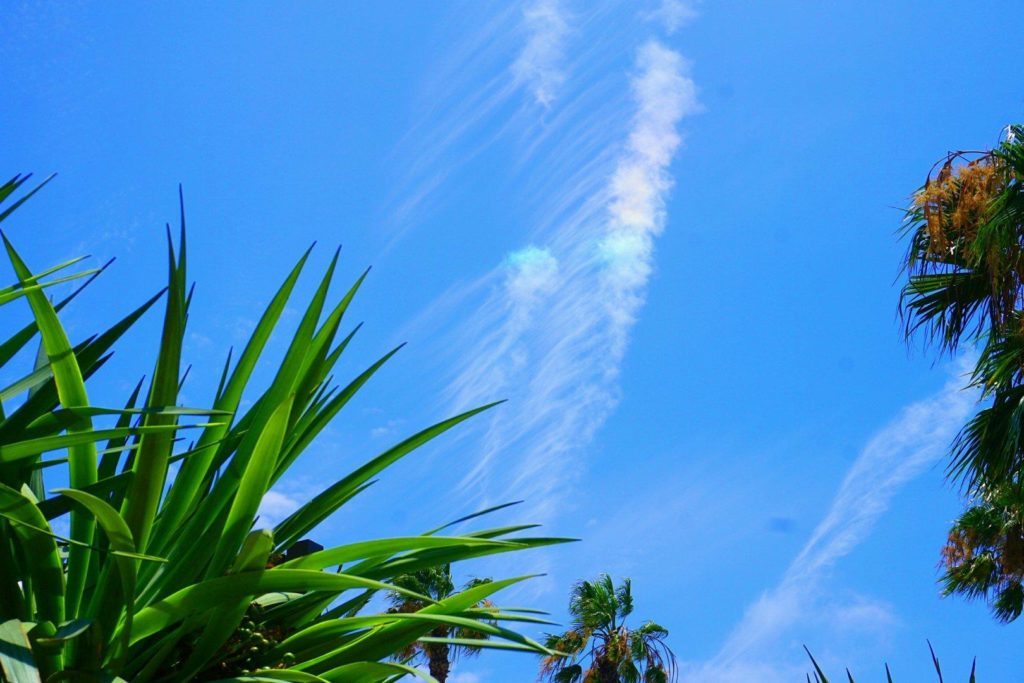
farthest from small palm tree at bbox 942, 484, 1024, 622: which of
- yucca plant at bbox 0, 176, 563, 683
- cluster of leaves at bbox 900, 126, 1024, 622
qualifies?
yucca plant at bbox 0, 176, 563, 683

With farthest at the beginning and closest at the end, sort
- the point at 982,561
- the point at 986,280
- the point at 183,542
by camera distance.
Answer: the point at 982,561
the point at 986,280
the point at 183,542

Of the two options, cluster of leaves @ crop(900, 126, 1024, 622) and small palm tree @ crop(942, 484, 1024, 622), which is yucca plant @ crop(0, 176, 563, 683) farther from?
small palm tree @ crop(942, 484, 1024, 622)

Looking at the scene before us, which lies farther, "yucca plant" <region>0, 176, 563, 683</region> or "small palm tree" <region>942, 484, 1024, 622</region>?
"small palm tree" <region>942, 484, 1024, 622</region>

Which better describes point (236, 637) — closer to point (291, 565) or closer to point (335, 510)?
point (291, 565)

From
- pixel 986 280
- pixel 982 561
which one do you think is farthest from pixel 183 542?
pixel 982 561

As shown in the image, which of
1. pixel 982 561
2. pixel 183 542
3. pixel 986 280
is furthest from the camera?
pixel 982 561

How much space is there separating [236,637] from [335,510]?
535mm

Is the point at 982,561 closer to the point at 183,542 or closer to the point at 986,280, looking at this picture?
the point at 986,280

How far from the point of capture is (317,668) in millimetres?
2393

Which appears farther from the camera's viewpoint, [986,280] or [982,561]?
[982,561]

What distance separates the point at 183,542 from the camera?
2.29m

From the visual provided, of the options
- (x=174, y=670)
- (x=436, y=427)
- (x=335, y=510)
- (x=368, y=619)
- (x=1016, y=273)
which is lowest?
(x=174, y=670)

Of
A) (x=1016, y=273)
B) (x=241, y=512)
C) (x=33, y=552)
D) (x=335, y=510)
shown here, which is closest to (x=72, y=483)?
(x=33, y=552)

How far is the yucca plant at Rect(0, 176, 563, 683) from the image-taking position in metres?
1.98
